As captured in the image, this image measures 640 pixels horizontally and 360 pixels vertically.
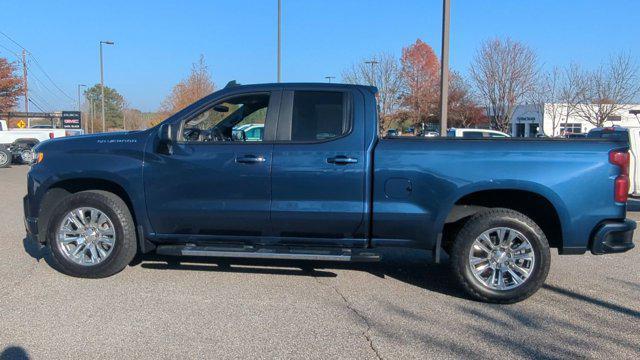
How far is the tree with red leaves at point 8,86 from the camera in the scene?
47938mm

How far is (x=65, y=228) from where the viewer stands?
5.59m

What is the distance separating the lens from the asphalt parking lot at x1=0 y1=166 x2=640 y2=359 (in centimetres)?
398

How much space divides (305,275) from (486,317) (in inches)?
78.6

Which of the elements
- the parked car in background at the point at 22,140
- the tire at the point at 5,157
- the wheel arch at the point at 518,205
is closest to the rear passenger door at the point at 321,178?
the wheel arch at the point at 518,205

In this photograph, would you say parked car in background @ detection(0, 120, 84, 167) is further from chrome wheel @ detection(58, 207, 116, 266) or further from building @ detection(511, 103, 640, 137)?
building @ detection(511, 103, 640, 137)

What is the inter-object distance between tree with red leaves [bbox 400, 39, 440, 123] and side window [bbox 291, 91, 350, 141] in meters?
34.2

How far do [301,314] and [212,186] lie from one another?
61.1 inches

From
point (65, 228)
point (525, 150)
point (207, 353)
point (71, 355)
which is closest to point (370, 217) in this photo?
point (525, 150)

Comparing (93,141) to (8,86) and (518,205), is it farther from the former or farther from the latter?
(8,86)

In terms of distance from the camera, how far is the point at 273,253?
17.2 ft

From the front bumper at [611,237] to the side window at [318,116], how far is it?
98.6 inches

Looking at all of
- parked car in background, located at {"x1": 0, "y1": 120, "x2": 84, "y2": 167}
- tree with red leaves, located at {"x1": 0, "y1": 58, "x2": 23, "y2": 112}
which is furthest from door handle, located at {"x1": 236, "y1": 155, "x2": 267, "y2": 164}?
tree with red leaves, located at {"x1": 0, "y1": 58, "x2": 23, "y2": 112}

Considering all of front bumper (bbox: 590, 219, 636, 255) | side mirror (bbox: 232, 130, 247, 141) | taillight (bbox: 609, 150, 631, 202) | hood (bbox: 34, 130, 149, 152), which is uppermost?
side mirror (bbox: 232, 130, 247, 141)

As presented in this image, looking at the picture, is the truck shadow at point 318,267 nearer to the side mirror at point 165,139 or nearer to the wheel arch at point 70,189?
the wheel arch at point 70,189
